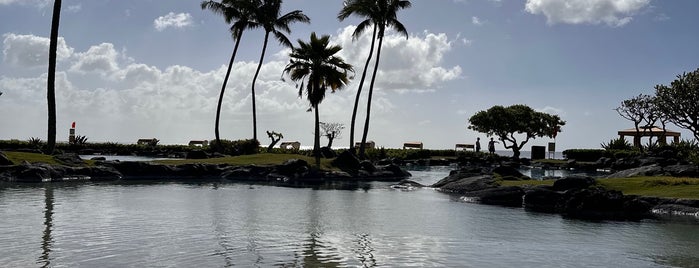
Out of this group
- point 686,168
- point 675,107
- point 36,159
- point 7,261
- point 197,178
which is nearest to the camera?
point 7,261

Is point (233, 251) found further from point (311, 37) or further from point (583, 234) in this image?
point (311, 37)

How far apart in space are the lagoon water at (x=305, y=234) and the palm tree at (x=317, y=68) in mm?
24662

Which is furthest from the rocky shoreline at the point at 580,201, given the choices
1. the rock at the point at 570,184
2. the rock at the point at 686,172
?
the rock at the point at 686,172

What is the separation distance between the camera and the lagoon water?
12391 millimetres

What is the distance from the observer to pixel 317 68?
48625mm

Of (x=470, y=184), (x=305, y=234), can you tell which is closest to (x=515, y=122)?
(x=470, y=184)

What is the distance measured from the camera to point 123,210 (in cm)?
1980

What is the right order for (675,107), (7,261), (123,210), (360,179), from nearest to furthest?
(7,261) → (123,210) → (360,179) → (675,107)

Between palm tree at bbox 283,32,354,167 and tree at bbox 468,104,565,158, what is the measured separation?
1357 inches

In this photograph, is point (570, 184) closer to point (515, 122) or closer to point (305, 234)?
point (305, 234)

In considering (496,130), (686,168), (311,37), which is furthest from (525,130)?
(686,168)

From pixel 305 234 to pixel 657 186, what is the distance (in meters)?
17.3

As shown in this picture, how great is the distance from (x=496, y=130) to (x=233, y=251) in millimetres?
70519

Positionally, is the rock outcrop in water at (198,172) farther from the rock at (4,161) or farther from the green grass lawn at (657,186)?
the green grass lawn at (657,186)
